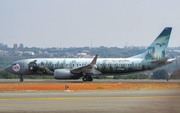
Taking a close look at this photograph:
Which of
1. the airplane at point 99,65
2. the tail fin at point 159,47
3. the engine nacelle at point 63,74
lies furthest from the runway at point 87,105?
the tail fin at point 159,47

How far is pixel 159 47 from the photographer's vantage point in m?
60.0

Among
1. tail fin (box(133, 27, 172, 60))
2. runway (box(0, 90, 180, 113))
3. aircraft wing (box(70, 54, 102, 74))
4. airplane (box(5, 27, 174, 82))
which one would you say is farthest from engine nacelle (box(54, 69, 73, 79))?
runway (box(0, 90, 180, 113))

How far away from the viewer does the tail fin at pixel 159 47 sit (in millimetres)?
59375

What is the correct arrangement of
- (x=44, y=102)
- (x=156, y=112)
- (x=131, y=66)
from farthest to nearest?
(x=131, y=66) < (x=44, y=102) < (x=156, y=112)

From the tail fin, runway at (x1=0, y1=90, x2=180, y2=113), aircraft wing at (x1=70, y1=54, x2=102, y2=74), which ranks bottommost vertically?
runway at (x1=0, y1=90, x2=180, y2=113)

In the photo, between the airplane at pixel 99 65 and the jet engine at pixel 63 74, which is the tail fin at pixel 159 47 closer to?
the airplane at pixel 99 65

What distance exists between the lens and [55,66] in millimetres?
59250

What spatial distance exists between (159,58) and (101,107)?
123 feet

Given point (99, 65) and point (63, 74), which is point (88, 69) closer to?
point (99, 65)

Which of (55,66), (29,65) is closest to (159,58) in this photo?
(55,66)

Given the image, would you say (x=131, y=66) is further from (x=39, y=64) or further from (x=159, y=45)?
(x=39, y=64)

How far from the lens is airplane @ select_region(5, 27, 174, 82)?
5781cm

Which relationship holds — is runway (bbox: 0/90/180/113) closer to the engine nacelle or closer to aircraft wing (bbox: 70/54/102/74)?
aircraft wing (bbox: 70/54/102/74)

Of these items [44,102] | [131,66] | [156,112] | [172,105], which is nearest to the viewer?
[156,112]
